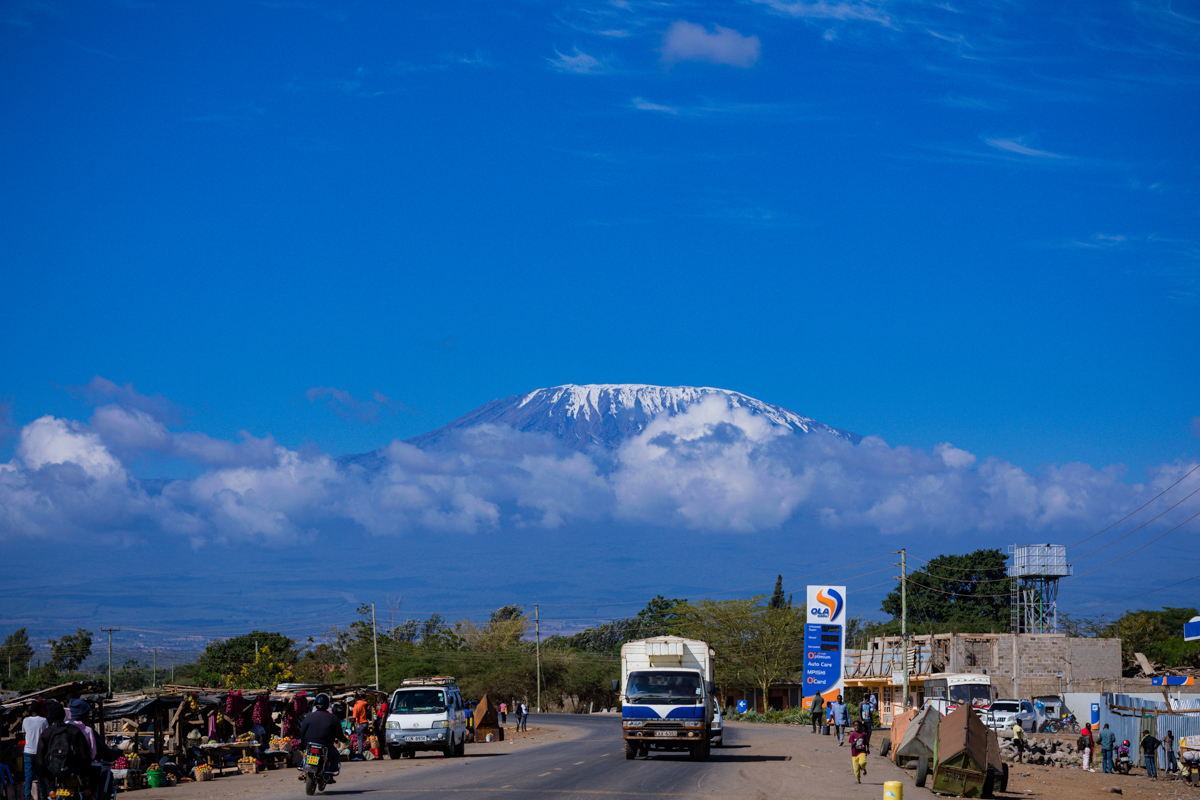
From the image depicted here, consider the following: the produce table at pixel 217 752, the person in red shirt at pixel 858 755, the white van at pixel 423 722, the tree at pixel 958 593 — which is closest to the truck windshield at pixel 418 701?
the white van at pixel 423 722

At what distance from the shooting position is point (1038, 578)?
83.6m

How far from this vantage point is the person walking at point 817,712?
42.4m

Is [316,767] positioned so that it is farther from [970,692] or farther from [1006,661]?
[1006,661]

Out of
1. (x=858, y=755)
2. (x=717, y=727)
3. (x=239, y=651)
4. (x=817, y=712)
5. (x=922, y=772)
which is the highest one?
(x=858, y=755)

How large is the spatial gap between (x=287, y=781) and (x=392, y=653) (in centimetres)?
7543

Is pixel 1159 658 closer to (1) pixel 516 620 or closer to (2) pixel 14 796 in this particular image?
(1) pixel 516 620

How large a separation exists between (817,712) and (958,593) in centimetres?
7918

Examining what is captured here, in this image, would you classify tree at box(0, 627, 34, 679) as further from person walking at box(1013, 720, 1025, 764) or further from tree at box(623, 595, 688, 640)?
person walking at box(1013, 720, 1025, 764)

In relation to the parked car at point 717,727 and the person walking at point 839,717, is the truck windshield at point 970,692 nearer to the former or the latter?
the person walking at point 839,717

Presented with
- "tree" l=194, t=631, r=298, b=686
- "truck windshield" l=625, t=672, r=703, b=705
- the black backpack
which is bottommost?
"tree" l=194, t=631, r=298, b=686

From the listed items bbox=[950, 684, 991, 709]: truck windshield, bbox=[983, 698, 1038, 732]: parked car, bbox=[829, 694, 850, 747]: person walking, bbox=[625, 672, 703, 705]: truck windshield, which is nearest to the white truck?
bbox=[625, 672, 703, 705]: truck windshield

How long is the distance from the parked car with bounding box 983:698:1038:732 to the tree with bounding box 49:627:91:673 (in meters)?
75.9

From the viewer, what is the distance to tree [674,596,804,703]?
7762cm

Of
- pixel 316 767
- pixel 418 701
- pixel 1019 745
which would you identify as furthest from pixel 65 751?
pixel 1019 745
